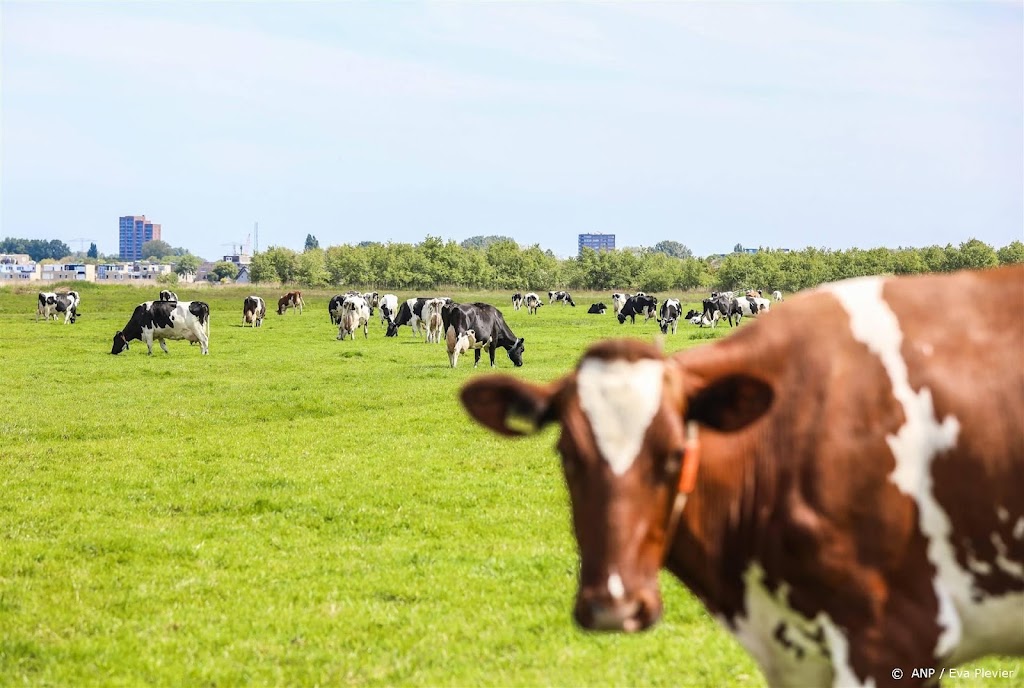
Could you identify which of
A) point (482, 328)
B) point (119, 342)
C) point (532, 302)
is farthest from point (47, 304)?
point (482, 328)

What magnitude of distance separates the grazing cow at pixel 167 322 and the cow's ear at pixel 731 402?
116 feet

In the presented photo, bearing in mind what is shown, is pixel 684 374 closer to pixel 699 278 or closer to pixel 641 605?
pixel 641 605

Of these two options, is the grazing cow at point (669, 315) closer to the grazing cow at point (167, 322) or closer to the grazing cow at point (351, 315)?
the grazing cow at point (351, 315)

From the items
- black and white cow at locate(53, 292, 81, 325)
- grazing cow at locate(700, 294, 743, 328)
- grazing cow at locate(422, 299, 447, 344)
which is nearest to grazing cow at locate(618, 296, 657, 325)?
grazing cow at locate(700, 294, 743, 328)

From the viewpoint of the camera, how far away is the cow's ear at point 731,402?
442cm

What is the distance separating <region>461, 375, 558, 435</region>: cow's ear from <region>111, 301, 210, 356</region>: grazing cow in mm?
34573

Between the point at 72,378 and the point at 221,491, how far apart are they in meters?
16.6

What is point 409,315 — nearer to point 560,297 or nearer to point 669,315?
point 669,315

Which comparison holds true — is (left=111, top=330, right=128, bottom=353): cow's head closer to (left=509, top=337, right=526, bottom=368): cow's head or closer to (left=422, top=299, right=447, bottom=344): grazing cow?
(left=422, top=299, right=447, bottom=344): grazing cow

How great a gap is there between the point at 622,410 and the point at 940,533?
1443 mm

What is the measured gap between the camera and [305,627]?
922cm

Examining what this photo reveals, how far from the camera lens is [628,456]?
4.29 meters

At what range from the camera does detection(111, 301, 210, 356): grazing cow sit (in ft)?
125

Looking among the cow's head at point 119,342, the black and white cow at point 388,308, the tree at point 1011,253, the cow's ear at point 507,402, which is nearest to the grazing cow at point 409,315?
the black and white cow at point 388,308
